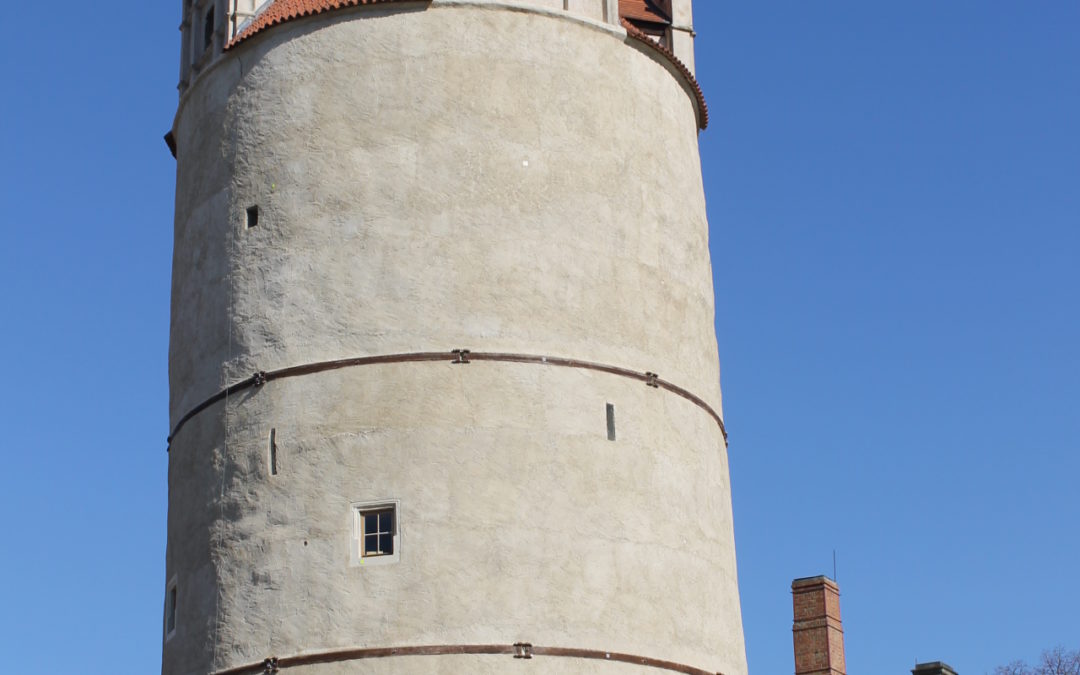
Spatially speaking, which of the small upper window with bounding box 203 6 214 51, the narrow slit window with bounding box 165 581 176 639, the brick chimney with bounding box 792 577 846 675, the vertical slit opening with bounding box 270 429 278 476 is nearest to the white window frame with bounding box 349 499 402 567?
the vertical slit opening with bounding box 270 429 278 476

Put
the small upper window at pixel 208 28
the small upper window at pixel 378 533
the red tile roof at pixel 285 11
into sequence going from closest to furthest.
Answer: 1. the small upper window at pixel 378 533
2. the red tile roof at pixel 285 11
3. the small upper window at pixel 208 28

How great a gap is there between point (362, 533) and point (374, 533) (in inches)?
4.9

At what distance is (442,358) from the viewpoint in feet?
70.4

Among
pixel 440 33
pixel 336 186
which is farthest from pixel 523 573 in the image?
pixel 440 33

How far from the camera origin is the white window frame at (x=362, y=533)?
20719mm

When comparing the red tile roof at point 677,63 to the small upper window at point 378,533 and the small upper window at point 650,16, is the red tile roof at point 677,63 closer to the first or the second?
the small upper window at point 650,16

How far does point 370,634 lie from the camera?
67.1ft

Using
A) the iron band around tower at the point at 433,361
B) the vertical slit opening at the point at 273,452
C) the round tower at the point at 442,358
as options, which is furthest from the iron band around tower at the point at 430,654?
the iron band around tower at the point at 433,361

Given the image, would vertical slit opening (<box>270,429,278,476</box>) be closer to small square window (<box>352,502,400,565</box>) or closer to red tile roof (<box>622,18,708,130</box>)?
small square window (<box>352,502,400,565</box>)

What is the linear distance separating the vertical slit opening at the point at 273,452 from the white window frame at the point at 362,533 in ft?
3.52

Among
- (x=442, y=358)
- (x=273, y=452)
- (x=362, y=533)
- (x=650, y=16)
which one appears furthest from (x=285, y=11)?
(x=362, y=533)

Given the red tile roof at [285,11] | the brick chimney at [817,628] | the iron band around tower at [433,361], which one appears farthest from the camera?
the brick chimney at [817,628]

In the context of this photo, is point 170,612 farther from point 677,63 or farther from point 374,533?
point 677,63

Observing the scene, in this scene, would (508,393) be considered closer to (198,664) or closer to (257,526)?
(257,526)
